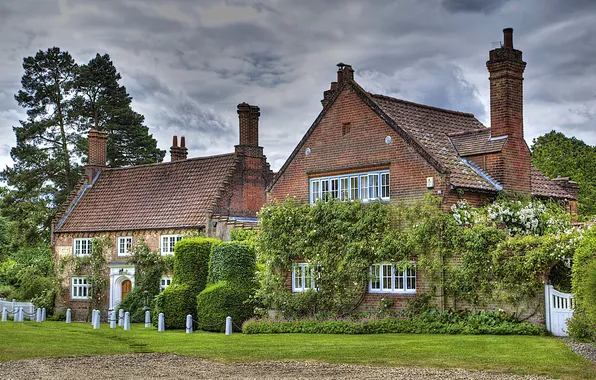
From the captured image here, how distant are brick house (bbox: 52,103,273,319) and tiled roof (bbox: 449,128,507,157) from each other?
39.1ft

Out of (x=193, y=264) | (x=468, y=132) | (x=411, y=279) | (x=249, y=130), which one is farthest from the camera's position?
(x=249, y=130)

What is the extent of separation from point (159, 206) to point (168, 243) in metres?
3.05

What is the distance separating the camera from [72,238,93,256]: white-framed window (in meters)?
49.2

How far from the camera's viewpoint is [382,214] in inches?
1236

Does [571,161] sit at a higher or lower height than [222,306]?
higher

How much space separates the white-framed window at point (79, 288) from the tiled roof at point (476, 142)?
80.9ft

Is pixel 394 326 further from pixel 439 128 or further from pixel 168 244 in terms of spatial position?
pixel 168 244

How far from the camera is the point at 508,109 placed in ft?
103

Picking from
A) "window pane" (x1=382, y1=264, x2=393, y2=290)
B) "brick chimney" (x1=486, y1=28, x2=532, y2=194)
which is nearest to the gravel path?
"window pane" (x1=382, y1=264, x2=393, y2=290)

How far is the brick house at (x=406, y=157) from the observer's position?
31.0m

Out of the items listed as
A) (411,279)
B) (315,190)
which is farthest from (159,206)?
(411,279)

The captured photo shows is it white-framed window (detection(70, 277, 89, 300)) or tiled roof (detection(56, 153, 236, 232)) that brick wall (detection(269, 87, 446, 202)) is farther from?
white-framed window (detection(70, 277, 89, 300))

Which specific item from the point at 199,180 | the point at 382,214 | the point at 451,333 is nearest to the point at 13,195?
the point at 199,180

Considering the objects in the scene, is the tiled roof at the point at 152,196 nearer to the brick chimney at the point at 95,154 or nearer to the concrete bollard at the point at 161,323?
the brick chimney at the point at 95,154
